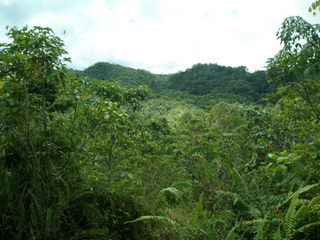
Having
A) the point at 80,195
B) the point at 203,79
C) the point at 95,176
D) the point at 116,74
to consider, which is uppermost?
the point at 116,74

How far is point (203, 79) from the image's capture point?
6431 cm

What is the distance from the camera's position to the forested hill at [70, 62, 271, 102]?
1873 inches

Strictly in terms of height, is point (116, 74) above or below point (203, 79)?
above

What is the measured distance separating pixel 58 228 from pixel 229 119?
25.5 ft

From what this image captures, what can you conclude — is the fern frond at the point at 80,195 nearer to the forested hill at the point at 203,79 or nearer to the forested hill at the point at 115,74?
the forested hill at the point at 203,79

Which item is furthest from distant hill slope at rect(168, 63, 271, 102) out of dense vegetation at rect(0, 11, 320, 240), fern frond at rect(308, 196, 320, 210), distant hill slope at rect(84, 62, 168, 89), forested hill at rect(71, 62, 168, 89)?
fern frond at rect(308, 196, 320, 210)

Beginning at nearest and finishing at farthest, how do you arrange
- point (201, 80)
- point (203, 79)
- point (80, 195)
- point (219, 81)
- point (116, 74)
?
point (80, 195) → point (116, 74) → point (219, 81) → point (201, 80) → point (203, 79)

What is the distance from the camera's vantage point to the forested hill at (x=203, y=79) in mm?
47562

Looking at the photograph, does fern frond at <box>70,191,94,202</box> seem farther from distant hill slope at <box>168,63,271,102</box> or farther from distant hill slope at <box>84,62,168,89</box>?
distant hill slope at <box>84,62,168,89</box>

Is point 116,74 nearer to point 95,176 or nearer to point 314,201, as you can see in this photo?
point 95,176

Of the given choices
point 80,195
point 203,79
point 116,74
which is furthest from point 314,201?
point 203,79

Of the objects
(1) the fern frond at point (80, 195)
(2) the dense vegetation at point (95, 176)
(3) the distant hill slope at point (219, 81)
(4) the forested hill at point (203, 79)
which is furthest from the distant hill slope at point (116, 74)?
(1) the fern frond at point (80, 195)

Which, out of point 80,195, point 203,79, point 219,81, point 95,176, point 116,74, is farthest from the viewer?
point 203,79

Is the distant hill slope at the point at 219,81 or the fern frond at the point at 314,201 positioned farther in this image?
the distant hill slope at the point at 219,81
